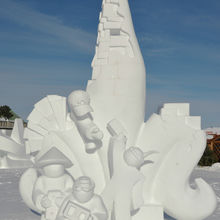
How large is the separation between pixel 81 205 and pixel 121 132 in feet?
4.59

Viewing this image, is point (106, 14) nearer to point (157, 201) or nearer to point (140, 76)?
point (140, 76)

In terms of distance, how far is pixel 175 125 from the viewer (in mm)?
5047

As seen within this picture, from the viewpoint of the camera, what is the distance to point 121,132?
4.77 metres

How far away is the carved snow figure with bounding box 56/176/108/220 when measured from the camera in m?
3.64

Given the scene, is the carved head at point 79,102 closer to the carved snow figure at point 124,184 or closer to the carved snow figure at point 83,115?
the carved snow figure at point 83,115

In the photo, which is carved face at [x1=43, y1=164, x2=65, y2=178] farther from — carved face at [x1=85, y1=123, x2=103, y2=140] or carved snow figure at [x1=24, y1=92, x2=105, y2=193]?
carved face at [x1=85, y1=123, x2=103, y2=140]

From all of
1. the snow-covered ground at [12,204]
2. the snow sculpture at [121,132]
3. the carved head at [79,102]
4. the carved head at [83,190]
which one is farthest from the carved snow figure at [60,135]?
the snow-covered ground at [12,204]

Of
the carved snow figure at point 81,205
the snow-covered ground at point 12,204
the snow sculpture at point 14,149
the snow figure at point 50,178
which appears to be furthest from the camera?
the snow sculpture at point 14,149

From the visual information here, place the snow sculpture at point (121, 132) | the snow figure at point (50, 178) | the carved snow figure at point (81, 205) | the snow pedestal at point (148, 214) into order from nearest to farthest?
the carved snow figure at point (81, 205)
the snow figure at point (50, 178)
the snow sculpture at point (121, 132)
the snow pedestal at point (148, 214)

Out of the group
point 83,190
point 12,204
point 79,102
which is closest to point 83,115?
point 79,102

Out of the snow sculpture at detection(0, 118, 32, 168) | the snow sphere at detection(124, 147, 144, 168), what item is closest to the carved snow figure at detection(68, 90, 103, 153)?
the snow sphere at detection(124, 147, 144, 168)

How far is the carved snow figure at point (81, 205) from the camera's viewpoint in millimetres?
3641

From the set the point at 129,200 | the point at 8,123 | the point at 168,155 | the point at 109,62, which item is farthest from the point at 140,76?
the point at 8,123

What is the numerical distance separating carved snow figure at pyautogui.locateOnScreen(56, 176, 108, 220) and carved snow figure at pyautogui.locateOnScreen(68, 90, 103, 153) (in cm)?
106
